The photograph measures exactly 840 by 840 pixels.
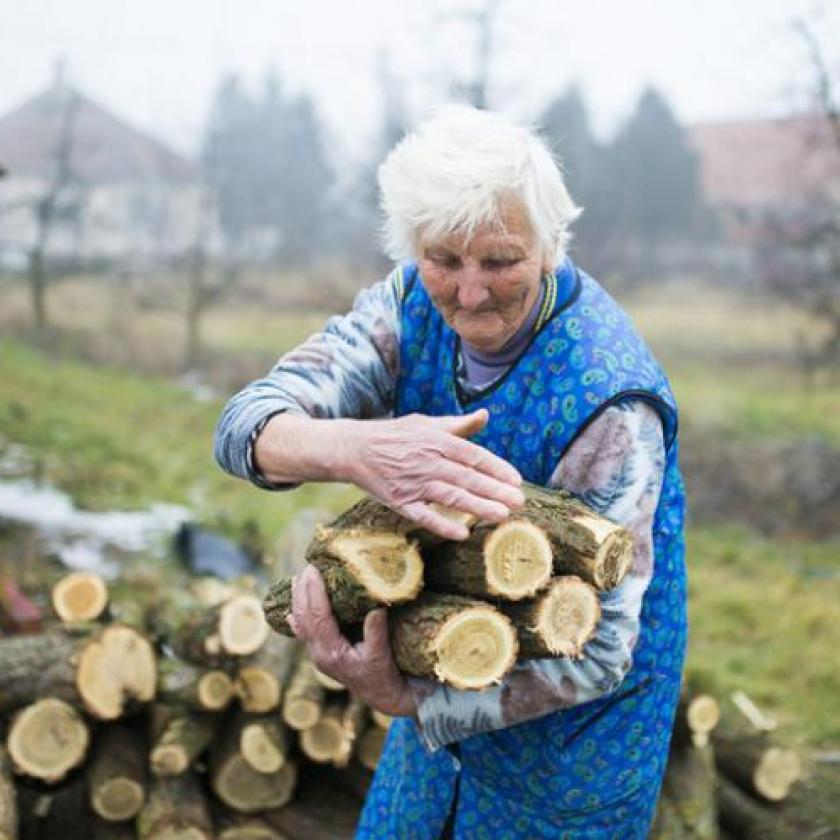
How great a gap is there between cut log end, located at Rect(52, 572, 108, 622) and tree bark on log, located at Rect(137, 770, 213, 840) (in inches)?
29.2

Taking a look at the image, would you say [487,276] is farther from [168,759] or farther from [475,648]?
[168,759]

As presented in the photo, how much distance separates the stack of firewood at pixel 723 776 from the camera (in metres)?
3.20

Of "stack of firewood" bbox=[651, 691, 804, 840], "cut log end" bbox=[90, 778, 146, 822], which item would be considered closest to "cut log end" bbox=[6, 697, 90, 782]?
"cut log end" bbox=[90, 778, 146, 822]

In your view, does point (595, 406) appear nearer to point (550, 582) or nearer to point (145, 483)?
point (550, 582)

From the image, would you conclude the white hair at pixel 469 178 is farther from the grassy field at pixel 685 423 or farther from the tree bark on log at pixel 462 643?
the grassy field at pixel 685 423

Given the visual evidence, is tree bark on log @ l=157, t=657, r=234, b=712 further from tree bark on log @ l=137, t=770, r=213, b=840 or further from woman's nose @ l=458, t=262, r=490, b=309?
woman's nose @ l=458, t=262, r=490, b=309

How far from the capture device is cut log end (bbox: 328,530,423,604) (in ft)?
5.44

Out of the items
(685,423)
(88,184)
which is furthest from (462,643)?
(88,184)

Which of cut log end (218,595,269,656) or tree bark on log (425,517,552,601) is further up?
tree bark on log (425,517,552,601)

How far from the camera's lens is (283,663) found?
3.51 metres

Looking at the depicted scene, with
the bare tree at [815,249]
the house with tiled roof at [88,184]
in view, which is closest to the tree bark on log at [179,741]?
the bare tree at [815,249]

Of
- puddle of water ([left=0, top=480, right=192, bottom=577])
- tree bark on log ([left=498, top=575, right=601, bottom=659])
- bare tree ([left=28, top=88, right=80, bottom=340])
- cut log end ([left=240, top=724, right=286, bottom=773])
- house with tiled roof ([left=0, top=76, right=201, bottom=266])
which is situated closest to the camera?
tree bark on log ([left=498, top=575, right=601, bottom=659])

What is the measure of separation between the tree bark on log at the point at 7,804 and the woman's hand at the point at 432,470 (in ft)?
6.70

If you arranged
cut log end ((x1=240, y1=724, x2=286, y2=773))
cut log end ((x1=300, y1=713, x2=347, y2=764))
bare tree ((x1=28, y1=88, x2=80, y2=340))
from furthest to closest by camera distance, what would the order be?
bare tree ((x1=28, y1=88, x2=80, y2=340))
cut log end ((x1=300, y1=713, x2=347, y2=764))
cut log end ((x1=240, y1=724, x2=286, y2=773))
